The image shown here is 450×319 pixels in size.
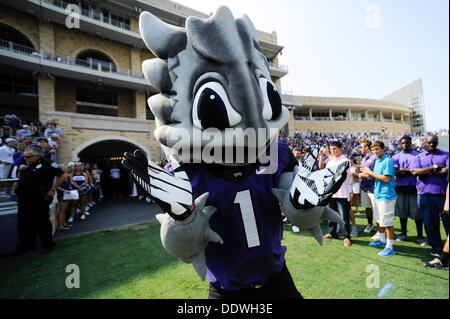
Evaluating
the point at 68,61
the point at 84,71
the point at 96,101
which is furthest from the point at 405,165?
the point at 96,101

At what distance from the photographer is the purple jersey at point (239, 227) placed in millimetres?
1135

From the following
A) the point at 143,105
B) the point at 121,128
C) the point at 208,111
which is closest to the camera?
the point at 208,111

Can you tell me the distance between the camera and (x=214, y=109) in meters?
0.99

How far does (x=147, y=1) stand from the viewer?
48.2 ft

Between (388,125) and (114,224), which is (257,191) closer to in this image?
(114,224)

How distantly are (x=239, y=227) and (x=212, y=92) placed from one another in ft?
2.25

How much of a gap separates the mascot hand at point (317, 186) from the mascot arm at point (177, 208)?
42 cm

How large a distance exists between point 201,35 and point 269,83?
41 centimetres

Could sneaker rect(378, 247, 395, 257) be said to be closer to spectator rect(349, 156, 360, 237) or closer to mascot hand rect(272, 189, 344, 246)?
spectator rect(349, 156, 360, 237)

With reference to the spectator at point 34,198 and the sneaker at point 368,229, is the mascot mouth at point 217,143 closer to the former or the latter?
the spectator at point 34,198

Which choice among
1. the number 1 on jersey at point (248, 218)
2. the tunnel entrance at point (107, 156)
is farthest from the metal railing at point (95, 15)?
the number 1 on jersey at point (248, 218)

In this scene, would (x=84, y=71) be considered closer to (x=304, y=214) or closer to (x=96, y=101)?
(x=96, y=101)

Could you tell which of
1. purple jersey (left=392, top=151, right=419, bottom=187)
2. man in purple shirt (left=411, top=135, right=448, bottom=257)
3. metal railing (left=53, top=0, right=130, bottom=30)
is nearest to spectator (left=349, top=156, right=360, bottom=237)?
purple jersey (left=392, top=151, right=419, bottom=187)
